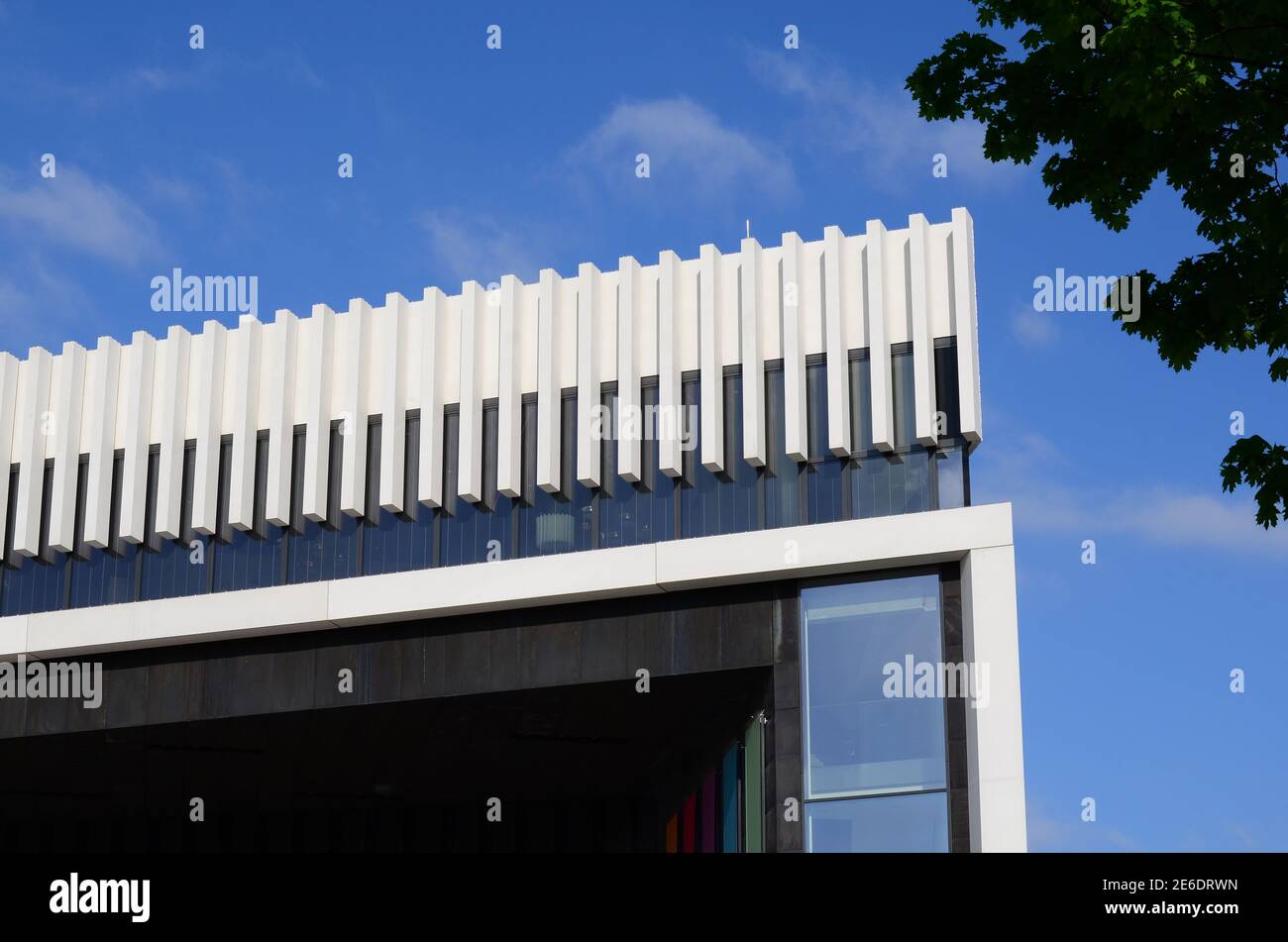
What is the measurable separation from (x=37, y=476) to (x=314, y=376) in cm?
586

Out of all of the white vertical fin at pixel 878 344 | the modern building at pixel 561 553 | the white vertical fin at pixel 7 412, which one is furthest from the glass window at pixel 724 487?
the white vertical fin at pixel 7 412

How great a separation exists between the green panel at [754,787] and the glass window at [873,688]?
128cm

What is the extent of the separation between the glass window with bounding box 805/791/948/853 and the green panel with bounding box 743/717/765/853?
4.22ft

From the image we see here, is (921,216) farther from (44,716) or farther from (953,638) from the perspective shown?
(44,716)

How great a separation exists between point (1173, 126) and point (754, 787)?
522 inches

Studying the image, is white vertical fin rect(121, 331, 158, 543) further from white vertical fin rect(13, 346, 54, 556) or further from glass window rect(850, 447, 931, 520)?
glass window rect(850, 447, 931, 520)

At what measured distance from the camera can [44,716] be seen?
28.3 metres

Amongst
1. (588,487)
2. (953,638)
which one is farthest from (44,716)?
(953,638)

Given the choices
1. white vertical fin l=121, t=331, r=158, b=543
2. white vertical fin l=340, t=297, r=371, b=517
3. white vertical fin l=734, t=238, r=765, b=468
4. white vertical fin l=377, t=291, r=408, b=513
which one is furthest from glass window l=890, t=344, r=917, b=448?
white vertical fin l=121, t=331, r=158, b=543

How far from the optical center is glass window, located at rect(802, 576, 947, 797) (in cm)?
2338

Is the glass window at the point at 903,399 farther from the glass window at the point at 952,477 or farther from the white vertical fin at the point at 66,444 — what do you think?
the white vertical fin at the point at 66,444

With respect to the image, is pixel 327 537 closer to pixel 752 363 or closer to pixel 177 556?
pixel 177 556

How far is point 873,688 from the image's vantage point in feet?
77.9
